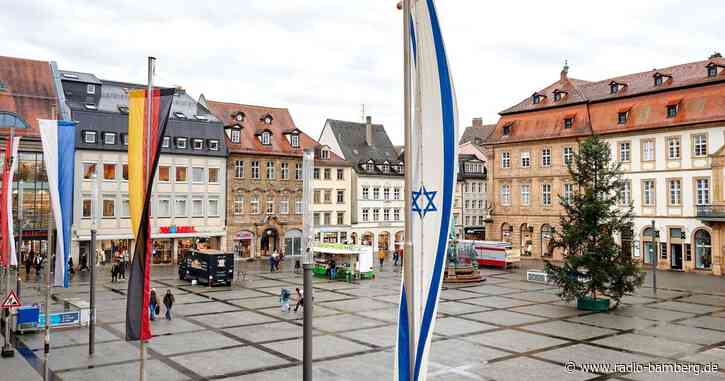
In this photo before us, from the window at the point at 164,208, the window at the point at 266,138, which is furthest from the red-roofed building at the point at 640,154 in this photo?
the window at the point at 164,208

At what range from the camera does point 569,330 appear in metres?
23.6

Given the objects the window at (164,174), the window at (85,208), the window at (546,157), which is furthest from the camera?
the window at (546,157)

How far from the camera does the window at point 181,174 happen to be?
50.5 metres

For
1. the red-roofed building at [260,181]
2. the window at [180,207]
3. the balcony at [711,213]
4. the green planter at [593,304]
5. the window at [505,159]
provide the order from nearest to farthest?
the green planter at [593,304] < the balcony at [711,213] < the window at [180,207] < the red-roofed building at [260,181] < the window at [505,159]

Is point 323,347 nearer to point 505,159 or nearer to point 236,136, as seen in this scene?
point 236,136

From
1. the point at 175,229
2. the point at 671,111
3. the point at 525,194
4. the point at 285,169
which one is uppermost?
the point at 671,111

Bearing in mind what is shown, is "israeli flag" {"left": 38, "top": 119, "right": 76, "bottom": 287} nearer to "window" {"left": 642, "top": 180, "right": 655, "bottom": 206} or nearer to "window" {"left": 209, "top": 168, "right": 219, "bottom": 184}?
"window" {"left": 209, "top": 168, "right": 219, "bottom": 184}

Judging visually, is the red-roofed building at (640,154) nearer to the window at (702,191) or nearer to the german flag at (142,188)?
the window at (702,191)

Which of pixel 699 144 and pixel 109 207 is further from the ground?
pixel 699 144

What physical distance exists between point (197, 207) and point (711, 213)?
3793cm

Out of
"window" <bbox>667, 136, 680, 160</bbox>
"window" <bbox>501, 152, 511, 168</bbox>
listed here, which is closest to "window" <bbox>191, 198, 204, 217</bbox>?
"window" <bbox>501, 152, 511, 168</bbox>

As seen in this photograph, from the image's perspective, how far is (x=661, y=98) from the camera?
48406 mm

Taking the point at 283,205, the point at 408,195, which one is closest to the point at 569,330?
the point at 408,195

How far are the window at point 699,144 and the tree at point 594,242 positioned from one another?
2085 centimetres
